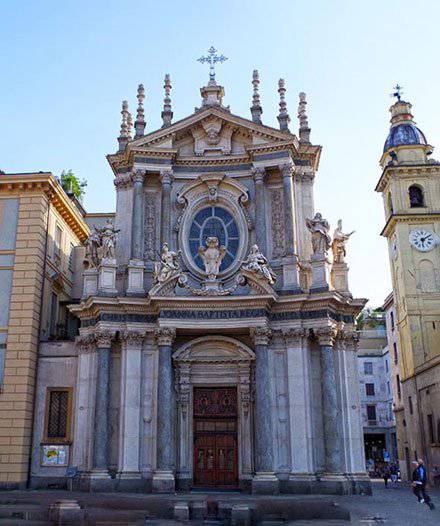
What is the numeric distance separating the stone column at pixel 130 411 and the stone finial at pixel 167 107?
10501 mm

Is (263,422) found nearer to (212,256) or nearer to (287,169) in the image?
(212,256)

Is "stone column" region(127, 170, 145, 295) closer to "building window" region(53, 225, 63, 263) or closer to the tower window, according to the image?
"building window" region(53, 225, 63, 263)

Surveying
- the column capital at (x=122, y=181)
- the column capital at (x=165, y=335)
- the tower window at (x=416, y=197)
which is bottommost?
the column capital at (x=165, y=335)

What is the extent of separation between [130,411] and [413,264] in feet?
83.4

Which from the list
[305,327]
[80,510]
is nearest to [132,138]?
A: [305,327]

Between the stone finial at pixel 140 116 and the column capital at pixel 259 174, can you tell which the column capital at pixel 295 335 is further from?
the stone finial at pixel 140 116

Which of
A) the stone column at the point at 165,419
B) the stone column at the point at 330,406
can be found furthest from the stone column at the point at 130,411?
the stone column at the point at 330,406

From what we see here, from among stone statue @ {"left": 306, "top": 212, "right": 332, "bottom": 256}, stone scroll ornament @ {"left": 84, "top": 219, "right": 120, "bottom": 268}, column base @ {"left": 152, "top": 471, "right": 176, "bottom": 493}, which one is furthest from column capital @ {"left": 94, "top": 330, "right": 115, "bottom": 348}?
stone statue @ {"left": 306, "top": 212, "right": 332, "bottom": 256}

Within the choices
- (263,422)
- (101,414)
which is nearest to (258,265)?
(263,422)

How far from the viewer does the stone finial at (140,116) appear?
95.3 ft

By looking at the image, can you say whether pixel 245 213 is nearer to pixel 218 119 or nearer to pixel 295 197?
pixel 295 197

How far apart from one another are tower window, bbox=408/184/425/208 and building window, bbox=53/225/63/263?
2574 centimetres

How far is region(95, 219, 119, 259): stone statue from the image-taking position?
85.8 ft

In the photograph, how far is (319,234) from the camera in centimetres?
2591
